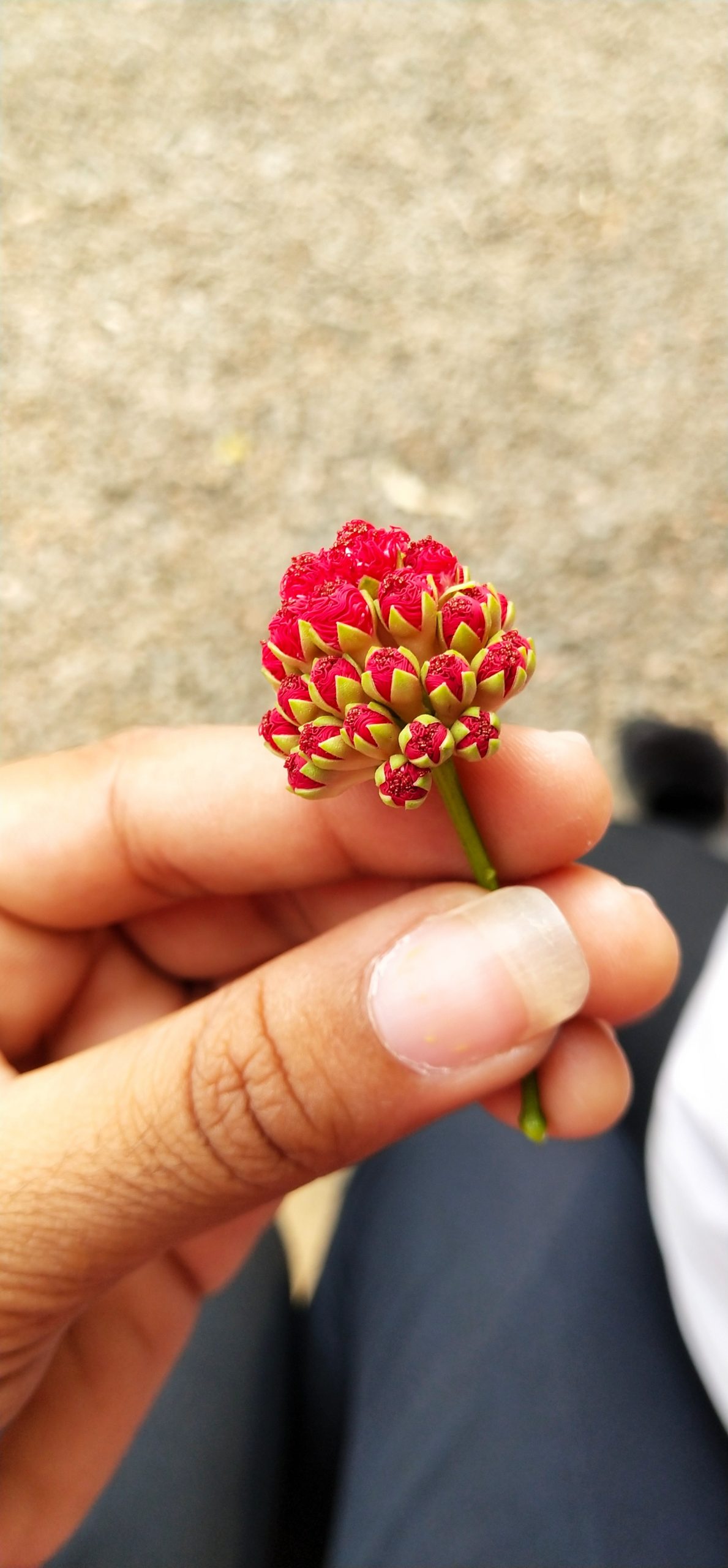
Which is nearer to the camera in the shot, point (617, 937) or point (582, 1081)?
point (617, 937)

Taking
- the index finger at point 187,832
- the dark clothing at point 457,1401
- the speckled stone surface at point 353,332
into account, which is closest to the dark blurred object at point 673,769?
the speckled stone surface at point 353,332

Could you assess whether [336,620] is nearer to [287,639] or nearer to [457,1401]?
[287,639]

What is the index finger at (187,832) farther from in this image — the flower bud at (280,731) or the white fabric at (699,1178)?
the white fabric at (699,1178)

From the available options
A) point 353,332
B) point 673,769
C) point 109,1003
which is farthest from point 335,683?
point 353,332

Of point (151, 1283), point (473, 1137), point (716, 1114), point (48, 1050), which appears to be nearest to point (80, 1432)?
point (151, 1283)

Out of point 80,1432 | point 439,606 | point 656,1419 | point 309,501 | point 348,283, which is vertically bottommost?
point 656,1419

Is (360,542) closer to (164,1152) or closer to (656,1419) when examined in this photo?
(164,1152)
